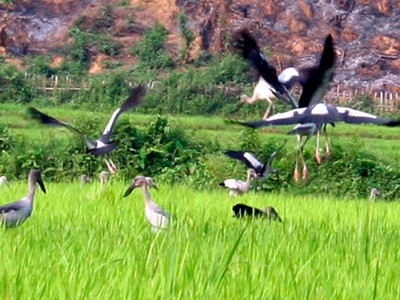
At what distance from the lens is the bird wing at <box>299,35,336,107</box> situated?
6148 millimetres

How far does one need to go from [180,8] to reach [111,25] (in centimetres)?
236

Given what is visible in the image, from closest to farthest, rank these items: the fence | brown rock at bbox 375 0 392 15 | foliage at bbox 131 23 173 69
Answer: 1. the fence
2. foliage at bbox 131 23 173 69
3. brown rock at bbox 375 0 392 15

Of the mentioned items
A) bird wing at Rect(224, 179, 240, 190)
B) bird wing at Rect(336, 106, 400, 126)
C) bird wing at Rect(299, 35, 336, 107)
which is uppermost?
bird wing at Rect(299, 35, 336, 107)

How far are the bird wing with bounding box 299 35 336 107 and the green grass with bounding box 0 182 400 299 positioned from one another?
4.86ft

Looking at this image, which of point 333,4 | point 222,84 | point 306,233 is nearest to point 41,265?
point 306,233

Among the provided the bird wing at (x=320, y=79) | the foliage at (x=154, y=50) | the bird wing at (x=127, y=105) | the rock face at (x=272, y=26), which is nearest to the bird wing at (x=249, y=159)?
the bird wing at (x=127, y=105)

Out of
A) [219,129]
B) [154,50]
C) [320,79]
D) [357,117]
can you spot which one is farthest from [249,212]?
[154,50]

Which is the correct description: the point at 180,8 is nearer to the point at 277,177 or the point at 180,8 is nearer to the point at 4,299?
the point at 277,177

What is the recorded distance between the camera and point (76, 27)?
3127 cm

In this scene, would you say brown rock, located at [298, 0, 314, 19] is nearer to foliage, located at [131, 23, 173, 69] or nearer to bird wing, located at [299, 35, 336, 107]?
foliage, located at [131, 23, 173, 69]

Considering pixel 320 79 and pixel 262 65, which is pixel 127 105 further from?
pixel 320 79

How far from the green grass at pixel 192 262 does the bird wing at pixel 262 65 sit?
8.27 ft

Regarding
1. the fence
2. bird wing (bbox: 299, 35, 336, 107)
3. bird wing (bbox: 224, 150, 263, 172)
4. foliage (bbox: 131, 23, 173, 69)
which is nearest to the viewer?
bird wing (bbox: 299, 35, 336, 107)

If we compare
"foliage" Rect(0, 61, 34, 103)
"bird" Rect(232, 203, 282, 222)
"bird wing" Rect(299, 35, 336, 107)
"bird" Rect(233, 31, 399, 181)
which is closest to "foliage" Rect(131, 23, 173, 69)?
"foliage" Rect(0, 61, 34, 103)
